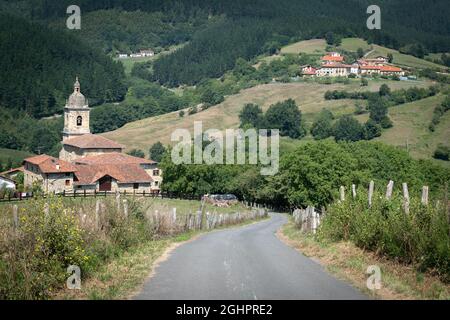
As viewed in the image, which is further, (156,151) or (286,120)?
(286,120)

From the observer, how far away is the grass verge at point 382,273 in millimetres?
16219

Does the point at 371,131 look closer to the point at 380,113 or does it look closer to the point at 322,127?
the point at 380,113

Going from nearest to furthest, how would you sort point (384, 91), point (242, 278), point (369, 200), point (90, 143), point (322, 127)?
point (242, 278) → point (369, 200) → point (90, 143) → point (322, 127) → point (384, 91)

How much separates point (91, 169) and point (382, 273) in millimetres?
80892

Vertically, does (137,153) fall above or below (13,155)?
above

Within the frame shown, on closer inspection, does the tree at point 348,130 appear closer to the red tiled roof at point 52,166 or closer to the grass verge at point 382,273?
the red tiled roof at point 52,166

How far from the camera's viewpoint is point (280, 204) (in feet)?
316

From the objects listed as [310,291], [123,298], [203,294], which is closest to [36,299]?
[123,298]

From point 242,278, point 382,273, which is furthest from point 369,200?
point 242,278

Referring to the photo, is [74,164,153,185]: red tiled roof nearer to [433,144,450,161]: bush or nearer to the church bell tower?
the church bell tower

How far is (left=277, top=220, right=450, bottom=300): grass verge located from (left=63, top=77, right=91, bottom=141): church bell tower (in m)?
103

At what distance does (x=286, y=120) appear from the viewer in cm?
17925

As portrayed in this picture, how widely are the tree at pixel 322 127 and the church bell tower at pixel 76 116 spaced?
197ft
